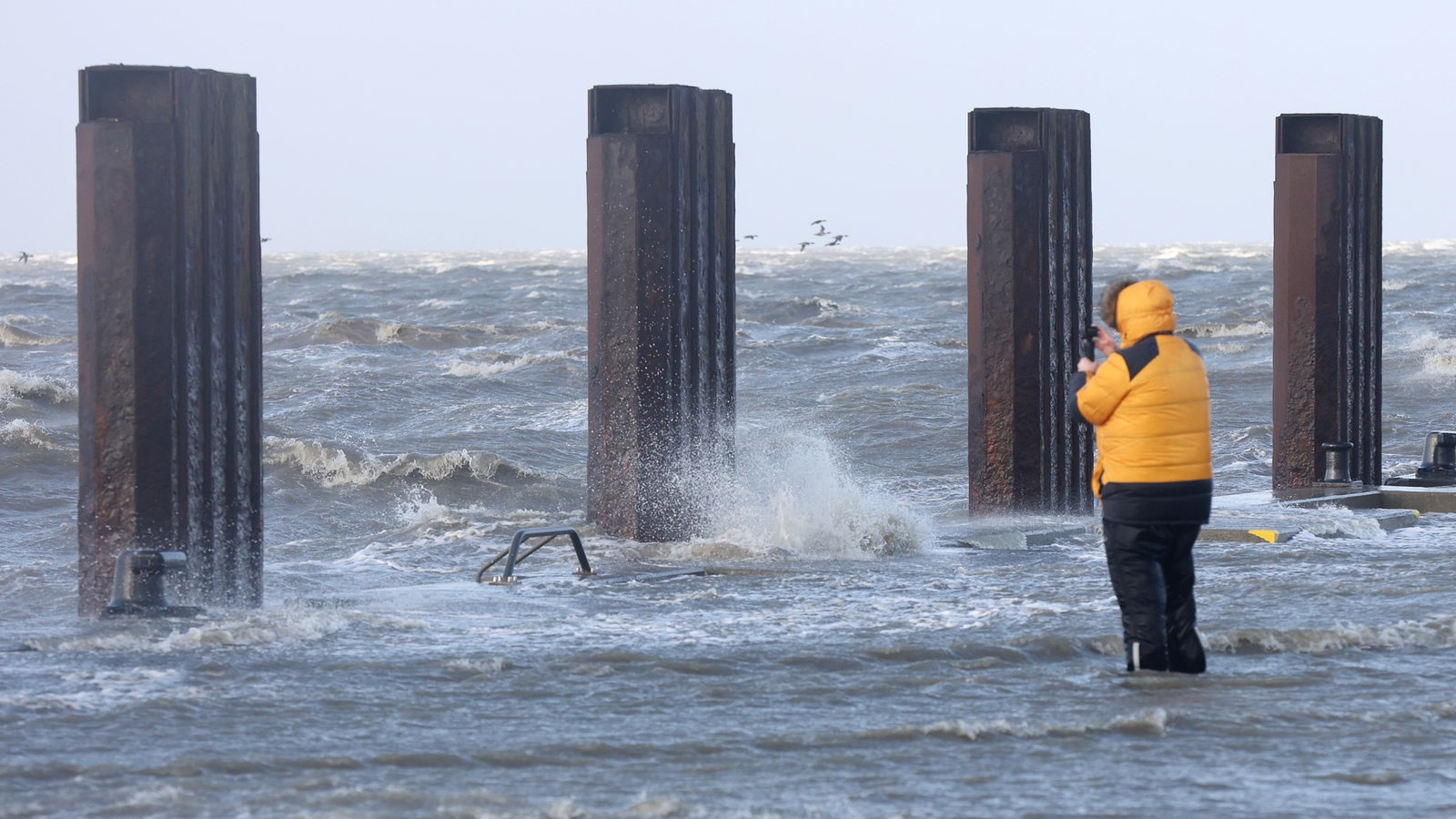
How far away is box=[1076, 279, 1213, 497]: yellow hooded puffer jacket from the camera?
6156 millimetres

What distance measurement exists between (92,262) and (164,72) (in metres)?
0.83

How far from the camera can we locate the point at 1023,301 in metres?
11.0

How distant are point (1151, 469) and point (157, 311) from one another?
13.4 ft

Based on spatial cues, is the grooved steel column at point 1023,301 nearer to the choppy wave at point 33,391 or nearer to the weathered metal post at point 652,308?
the weathered metal post at point 652,308

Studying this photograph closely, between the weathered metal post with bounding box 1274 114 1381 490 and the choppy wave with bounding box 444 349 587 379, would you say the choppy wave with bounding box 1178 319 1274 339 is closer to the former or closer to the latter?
the choppy wave with bounding box 444 349 587 379

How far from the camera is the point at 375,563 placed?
422 inches

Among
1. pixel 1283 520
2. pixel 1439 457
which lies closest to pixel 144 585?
pixel 1283 520

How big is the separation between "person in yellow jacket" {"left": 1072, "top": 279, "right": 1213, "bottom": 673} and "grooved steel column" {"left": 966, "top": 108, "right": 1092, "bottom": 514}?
4701mm

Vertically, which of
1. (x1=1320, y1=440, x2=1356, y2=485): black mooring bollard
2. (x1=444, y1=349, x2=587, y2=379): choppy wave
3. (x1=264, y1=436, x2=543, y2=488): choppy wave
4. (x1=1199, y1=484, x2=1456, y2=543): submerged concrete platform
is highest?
(x1=444, y1=349, x2=587, y2=379): choppy wave

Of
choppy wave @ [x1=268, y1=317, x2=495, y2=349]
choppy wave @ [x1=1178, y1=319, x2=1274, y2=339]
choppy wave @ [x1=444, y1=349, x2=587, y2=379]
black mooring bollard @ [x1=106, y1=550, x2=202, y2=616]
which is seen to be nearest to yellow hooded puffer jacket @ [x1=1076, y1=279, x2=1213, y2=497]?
black mooring bollard @ [x1=106, y1=550, x2=202, y2=616]

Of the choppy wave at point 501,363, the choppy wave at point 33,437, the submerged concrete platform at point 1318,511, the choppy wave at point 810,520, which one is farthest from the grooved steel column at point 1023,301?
the choppy wave at point 501,363

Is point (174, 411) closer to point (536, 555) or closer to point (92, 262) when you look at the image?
point (92, 262)

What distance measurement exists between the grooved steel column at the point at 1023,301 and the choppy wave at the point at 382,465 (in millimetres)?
6805

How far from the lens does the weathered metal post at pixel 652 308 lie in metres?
10.0
